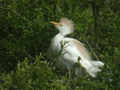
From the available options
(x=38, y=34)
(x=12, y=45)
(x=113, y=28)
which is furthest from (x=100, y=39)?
(x=12, y=45)

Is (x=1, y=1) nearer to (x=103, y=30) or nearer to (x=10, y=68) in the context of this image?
(x=10, y=68)

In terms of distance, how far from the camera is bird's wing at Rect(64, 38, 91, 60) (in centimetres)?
460

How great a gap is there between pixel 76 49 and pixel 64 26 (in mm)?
437

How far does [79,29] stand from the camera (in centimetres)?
439

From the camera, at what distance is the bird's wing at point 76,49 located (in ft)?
15.1

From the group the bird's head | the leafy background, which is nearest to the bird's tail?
the leafy background

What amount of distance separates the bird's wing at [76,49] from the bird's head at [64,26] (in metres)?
0.23

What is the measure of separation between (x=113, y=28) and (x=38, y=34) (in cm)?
91

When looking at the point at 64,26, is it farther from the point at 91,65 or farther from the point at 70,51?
the point at 91,65

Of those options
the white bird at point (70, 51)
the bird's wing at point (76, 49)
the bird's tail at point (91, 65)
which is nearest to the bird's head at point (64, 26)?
the white bird at point (70, 51)

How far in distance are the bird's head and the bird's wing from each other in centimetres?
23

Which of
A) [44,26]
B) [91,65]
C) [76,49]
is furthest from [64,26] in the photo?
[91,65]

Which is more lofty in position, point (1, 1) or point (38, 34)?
point (1, 1)

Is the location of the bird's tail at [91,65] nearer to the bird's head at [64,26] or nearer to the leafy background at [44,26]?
the leafy background at [44,26]
